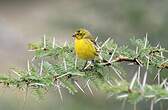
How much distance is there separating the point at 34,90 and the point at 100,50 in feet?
1.89

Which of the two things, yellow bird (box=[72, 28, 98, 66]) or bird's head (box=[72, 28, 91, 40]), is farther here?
bird's head (box=[72, 28, 91, 40])

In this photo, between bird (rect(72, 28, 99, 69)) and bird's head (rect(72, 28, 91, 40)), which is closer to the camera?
bird (rect(72, 28, 99, 69))

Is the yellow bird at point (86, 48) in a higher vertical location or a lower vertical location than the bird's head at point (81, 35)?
lower

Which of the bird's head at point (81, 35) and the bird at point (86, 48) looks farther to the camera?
the bird's head at point (81, 35)

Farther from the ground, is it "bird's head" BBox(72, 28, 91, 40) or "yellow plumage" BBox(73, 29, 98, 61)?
"bird's head" BBox(72, 28, 91, 40)

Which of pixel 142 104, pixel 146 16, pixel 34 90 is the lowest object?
pixel 142 104

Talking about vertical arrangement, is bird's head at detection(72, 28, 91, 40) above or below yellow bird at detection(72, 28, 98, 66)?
above

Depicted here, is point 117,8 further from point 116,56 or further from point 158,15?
point 116,56

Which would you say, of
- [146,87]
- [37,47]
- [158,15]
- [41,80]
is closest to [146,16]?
[158,15]

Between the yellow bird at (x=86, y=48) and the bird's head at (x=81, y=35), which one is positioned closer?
the yellow bird at (x=86, y=48)

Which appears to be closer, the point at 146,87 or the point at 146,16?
the point at 146,87

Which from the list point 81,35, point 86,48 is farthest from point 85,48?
point 81,35

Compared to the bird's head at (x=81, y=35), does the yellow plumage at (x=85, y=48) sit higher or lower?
lower

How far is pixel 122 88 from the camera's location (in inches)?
67.7
